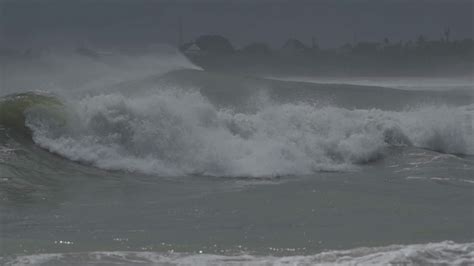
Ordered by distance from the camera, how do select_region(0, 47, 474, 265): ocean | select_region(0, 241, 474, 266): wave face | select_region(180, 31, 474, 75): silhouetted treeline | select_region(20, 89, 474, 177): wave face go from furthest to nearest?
select_region(180, 31, 474, 75): silhouetted treeline → select_region(20, 89, 474, 177): wave face → select_region(0, 47, 474, 265): ocean → select_region(0, 241, 474, 266): wave face

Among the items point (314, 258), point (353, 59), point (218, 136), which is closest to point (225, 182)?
point (218, 136)

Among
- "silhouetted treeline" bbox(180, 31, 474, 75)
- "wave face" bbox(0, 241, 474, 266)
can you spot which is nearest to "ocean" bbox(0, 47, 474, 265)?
"wave face" bbox(0, 241, 474, 266)

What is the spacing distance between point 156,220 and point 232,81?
1581 centimetres

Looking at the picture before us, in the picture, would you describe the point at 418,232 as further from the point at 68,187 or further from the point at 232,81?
the point at 232,81

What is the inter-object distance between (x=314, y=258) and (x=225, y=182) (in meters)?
4.46

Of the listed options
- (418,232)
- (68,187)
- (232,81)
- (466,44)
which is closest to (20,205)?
(68,187)

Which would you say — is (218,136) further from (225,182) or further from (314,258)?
(314,258)

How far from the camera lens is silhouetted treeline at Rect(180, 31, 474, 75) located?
131 ft

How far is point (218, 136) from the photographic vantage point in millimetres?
12828

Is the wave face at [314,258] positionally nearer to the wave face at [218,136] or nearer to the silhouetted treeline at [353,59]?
the wave face at [218,136]

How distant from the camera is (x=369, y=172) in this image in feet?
36.5

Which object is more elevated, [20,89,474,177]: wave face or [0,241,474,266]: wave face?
[20,89,474,177]: wave face

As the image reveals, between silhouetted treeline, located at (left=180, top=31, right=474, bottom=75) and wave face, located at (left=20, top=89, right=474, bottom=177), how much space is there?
76.8 ft

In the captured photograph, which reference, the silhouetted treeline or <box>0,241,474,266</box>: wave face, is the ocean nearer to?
<box>0,241,474,266</box>: wave face
